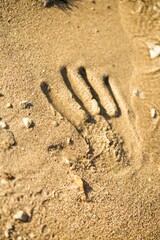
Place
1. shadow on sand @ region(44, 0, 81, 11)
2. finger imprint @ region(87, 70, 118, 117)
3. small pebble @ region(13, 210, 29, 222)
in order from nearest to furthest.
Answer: small pebble @ region(13, 210, 29, 222), finger imprint @ region(87, 70, 118, 117), shadow on sand @ region(44, 0, 81, 11)

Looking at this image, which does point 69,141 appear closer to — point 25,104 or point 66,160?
point 66,160

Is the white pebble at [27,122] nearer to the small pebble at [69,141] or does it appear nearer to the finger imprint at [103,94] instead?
the small pebble at [69,141]

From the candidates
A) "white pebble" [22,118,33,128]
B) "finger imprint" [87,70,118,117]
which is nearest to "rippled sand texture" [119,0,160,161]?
"finger imprint" [87,70,118,117]

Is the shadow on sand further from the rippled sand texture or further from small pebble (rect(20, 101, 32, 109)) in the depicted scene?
small pebble (rect(20, 101, 32, 109))

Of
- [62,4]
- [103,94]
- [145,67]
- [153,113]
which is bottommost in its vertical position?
[153,113]

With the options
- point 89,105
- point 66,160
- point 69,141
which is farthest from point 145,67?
point 66,160

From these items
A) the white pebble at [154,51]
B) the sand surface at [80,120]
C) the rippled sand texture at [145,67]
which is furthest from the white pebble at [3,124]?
the white pebble at [154,51]

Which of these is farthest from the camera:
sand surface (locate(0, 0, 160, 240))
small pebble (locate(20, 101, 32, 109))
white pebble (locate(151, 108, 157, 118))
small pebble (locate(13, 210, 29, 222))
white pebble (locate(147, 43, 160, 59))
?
white pebble (locate(147, 43, 160, 59))

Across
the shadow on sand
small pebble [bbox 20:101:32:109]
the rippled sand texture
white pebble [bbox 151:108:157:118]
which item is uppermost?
the shadow on sand

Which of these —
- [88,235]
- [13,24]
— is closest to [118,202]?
[88,235]
